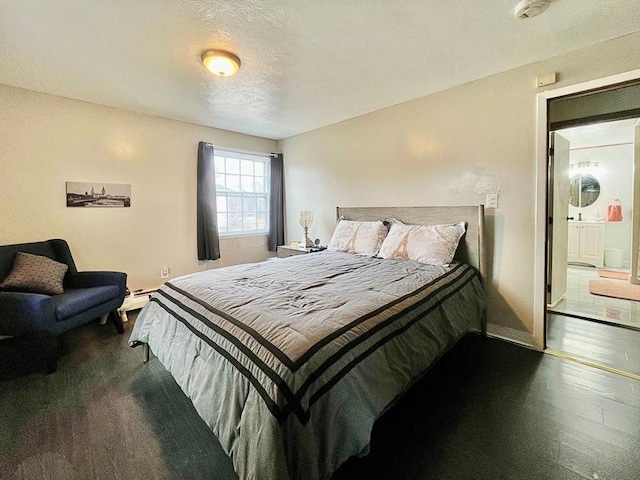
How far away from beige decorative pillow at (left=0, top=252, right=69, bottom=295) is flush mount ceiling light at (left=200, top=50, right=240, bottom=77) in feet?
7.34

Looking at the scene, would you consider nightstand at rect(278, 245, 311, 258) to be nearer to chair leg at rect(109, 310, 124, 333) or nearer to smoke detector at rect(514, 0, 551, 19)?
chair leg at rect(109, 310, 124, 333)

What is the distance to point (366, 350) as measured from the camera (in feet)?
4.28

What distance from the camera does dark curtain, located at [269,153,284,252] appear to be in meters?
4.71

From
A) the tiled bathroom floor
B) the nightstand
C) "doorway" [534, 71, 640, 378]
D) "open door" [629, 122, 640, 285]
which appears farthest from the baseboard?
"open door" [629, 122, 640, 285]

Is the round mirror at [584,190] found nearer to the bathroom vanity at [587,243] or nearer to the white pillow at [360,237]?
the bathroom vanity at [587,243]

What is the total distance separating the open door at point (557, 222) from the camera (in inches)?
119

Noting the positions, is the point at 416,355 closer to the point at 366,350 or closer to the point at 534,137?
the point at 366,350

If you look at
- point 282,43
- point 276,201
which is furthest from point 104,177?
point 282,43

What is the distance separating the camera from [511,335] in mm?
2604

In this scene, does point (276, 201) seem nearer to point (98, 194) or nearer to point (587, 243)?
point (98, 194)

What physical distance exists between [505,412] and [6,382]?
3.26 meters

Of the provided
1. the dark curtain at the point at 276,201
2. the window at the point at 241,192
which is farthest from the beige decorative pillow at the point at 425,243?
the window at the point at 241,192

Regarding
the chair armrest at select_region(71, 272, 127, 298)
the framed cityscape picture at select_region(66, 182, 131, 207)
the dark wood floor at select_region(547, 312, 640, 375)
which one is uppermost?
the framed cityscape picture at select_region(66, 182, 131, 207)

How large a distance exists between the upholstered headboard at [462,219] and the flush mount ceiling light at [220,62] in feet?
6.72
